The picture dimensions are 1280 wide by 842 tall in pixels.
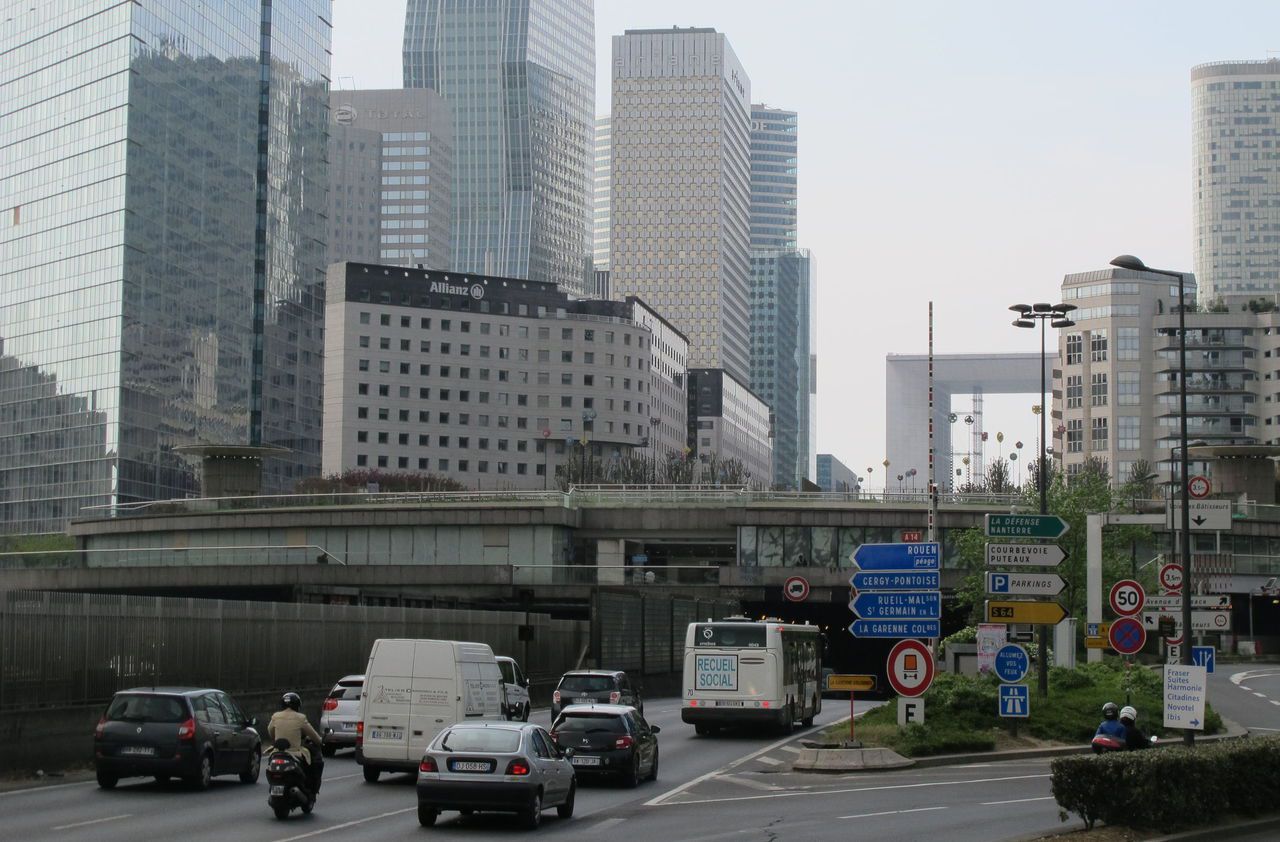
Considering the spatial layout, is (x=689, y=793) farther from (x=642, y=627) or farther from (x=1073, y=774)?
(x=642, y=627)

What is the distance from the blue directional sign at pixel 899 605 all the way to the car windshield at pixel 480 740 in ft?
38.0

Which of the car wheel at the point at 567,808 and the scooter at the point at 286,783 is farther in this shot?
the car wheel at the point at 567,808


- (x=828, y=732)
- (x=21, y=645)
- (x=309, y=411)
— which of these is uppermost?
(x=309, y=411)

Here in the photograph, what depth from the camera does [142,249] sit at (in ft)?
497

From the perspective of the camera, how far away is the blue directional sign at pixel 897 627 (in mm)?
32406

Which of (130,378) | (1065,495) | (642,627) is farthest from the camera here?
(130,378)

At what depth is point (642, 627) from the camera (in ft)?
224

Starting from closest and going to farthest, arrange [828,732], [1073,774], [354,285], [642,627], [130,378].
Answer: [1073,774] → [828,732] → [642,627] → [130,378] → [354,285]

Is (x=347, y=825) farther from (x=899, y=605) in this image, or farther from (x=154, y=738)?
(x=899, y=605)

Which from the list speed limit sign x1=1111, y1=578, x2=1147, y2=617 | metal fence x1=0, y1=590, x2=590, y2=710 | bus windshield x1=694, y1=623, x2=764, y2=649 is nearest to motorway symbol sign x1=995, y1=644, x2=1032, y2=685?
speed limit sign x1=1111, y1=578, x2=1147, y2=617

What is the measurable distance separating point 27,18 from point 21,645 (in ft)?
490

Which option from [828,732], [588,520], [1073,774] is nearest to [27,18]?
[588,520]

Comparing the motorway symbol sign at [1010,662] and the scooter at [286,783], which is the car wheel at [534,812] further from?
the motorway symbol sign at [1010,662]

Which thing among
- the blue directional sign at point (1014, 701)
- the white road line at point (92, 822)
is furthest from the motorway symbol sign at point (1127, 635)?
the white road line at point (92, 822)
